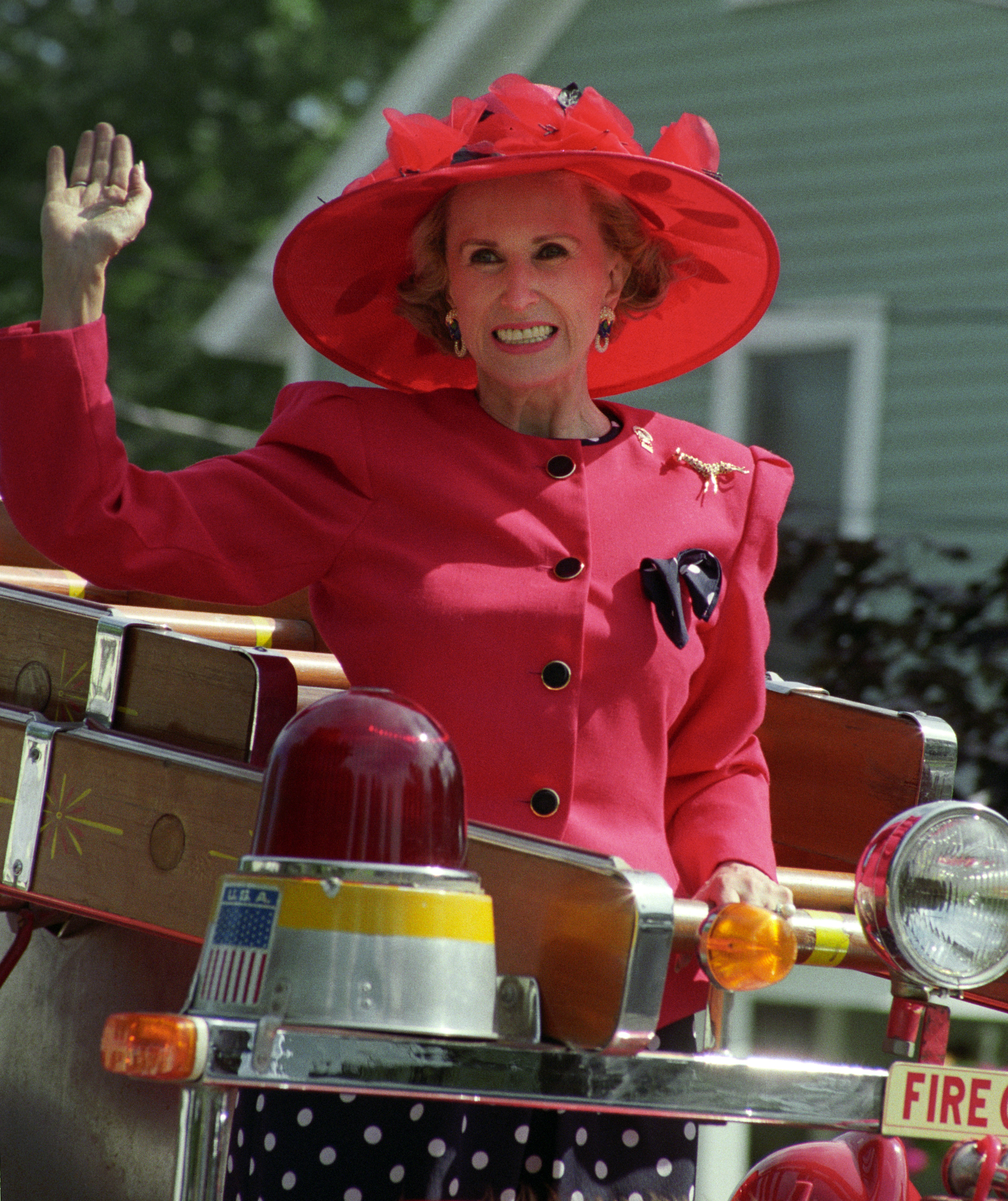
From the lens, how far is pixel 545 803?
6.86ft

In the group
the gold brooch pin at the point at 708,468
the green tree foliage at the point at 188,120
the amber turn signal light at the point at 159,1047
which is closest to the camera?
the amber turn signal light at the point at 159,1047

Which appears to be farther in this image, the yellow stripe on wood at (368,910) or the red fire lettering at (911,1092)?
the red fire lettering at (911,1092)

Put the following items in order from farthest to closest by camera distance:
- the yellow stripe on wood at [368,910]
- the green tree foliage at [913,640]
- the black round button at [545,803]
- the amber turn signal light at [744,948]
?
1. the green tree foliage at [913,640]
2. the black round button at [545,803]
3. the amber turn signal light at [744,948]
4. the yellow stripe on wood at [368,910]

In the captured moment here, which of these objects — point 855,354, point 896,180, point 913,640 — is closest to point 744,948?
point 913,640

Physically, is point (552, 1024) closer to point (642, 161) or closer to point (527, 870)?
point (527, 870)

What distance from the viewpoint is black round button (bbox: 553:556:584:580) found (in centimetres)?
218

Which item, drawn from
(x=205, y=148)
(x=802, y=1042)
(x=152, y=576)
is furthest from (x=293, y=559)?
(x=205, y=148)

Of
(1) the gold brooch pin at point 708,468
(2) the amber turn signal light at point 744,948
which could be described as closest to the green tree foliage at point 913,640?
(1) the gold brooch pin at point 708,468

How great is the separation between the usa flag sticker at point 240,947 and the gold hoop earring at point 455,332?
1021mm

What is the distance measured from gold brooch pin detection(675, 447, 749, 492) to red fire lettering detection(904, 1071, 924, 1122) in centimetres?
88

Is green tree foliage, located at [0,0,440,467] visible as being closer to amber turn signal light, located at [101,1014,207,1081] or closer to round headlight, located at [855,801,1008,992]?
round headlight, located at [855,801,1008,992]

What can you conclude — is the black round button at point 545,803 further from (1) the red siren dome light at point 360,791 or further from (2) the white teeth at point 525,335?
(2) the white teeth at point 525,335

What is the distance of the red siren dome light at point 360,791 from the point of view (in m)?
1.60

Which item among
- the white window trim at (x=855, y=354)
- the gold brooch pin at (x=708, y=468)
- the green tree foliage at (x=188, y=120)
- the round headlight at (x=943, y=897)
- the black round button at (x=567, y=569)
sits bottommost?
the round headlight at (x=943, y=897)
